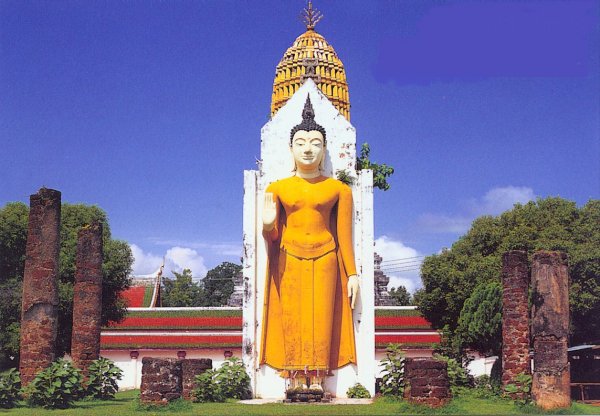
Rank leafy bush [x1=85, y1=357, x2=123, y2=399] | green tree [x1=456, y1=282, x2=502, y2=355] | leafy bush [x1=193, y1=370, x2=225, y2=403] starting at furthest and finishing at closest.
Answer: green tree [x1=456, y1=282, x2=502, y2=355] → leafy bush [x1=85, y1=357, x2=123, y2=399] → leafy bush [x1=193, y1=370, x2=225, y2=403]

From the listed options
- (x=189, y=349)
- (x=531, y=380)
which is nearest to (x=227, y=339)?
(x=189, y=349)

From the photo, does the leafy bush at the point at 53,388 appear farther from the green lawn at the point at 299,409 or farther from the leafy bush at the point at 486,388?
the leafy bush at the point at 486,388

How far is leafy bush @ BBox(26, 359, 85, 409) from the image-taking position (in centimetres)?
1349

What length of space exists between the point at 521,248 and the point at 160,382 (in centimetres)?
1589

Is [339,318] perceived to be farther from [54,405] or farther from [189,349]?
[189,349]

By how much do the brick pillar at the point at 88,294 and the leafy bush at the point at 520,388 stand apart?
343 inches


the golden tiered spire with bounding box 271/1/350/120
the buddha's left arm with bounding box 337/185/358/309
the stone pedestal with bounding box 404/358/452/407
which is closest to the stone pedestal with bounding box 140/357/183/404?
the stone pedestal with bounding box 404/358/452/407

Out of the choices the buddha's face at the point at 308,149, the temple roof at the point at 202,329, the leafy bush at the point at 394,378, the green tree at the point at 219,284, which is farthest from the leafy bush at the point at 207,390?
the green tree at the point at 219,284

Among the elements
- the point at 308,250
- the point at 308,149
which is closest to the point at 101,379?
the point at 308,250

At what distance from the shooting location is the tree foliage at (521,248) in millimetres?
23859

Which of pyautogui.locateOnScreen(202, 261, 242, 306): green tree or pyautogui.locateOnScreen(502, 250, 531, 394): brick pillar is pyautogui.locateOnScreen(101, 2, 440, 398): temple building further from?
pyautogui.locateOnScreen(202, 261, 242, 306): green tree

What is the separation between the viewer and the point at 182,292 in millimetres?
54719

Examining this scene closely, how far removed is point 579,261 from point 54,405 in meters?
16.8

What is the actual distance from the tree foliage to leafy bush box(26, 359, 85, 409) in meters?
12.3
